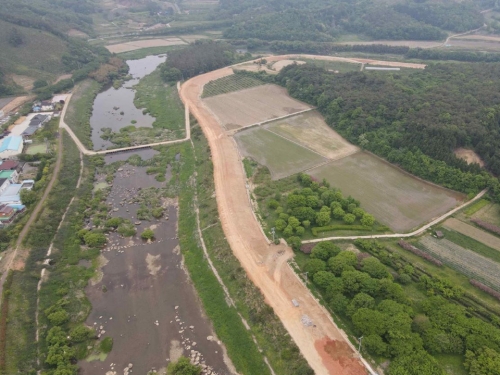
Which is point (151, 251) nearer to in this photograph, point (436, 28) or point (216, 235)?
point (216, 235)

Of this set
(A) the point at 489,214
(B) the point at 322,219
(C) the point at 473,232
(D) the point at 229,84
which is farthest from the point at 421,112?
(D) the point at 229,84

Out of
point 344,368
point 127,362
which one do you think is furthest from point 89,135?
point 344,368

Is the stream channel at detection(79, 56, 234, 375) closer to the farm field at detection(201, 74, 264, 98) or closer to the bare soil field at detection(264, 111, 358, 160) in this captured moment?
the bare soil field at detection(264, 111, 358, 160)

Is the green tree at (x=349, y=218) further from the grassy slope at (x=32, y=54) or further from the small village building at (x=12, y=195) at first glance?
the grassy slope at (x=32, y=54)

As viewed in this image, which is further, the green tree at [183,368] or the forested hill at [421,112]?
the forested hill at [421,112]

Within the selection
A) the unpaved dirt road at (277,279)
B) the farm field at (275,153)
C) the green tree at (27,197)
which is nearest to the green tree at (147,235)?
the unpaved dirt road at (277,279)

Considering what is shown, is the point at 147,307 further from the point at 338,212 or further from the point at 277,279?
the point at 338,212

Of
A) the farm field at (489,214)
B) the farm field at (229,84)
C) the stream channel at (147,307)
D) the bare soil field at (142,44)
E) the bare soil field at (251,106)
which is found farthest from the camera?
the bare soil field at (142,44)
